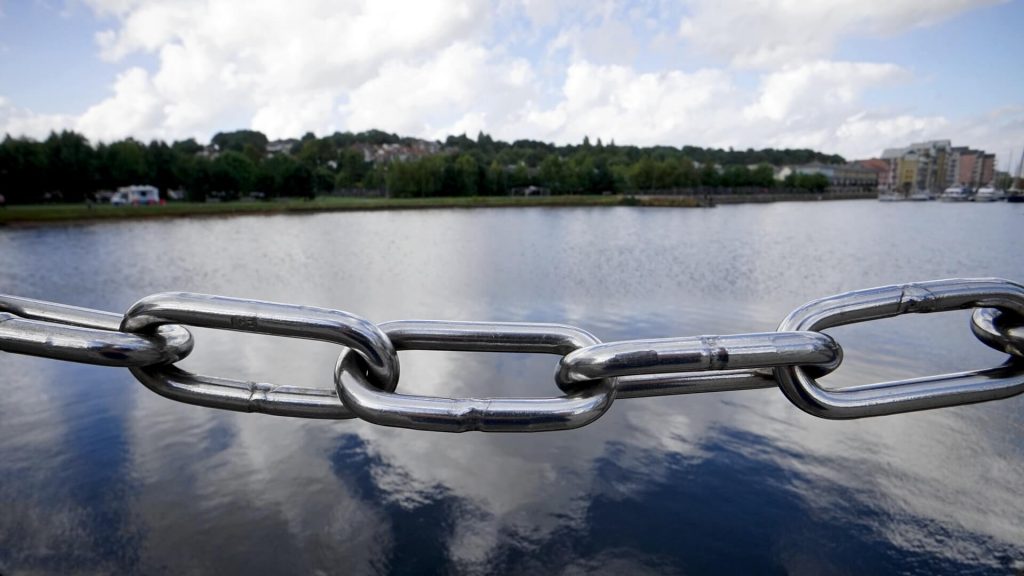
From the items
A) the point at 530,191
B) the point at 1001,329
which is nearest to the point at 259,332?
the point at 1001,329

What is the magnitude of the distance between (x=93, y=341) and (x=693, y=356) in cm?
121

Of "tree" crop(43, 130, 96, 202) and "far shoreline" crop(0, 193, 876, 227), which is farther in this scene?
"tree" crop(43, 130, 96, 202)

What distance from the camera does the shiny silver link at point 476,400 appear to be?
1059 millimetres

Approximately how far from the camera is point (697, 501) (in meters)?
3.36

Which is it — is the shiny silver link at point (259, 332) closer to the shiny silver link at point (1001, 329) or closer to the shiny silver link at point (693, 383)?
the shiny silver link at point (693, 383)

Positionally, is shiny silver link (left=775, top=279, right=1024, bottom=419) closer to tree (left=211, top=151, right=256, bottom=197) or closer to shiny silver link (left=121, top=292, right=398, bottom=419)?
shiny silver link (left=121, top=292, right=398, bottom=419)

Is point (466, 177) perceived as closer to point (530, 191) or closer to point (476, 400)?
point (530, 191)

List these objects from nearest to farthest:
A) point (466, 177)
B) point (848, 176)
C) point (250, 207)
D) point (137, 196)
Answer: point (250, 207) → point (137, 196) → point (466, 177) → point (848, 176)

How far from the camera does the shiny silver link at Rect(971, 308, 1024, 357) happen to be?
4.02 ft

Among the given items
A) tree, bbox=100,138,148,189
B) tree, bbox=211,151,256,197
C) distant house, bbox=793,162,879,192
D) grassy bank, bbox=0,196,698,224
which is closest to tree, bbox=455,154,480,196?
grassy bank, bbox=0,196,698,224

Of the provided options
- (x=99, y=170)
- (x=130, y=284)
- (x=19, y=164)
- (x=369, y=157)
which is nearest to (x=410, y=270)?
(x=130, y=284)

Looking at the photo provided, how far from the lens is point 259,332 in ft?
3.52

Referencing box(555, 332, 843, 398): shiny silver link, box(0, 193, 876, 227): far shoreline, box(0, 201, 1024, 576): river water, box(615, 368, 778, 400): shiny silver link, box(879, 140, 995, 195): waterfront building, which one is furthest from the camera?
box(0, 193, 876, 227): far shoreline

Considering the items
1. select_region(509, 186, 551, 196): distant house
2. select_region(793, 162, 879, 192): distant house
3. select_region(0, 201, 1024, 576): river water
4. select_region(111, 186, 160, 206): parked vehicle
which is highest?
select_region(793, 162, 879, 192): distant house
